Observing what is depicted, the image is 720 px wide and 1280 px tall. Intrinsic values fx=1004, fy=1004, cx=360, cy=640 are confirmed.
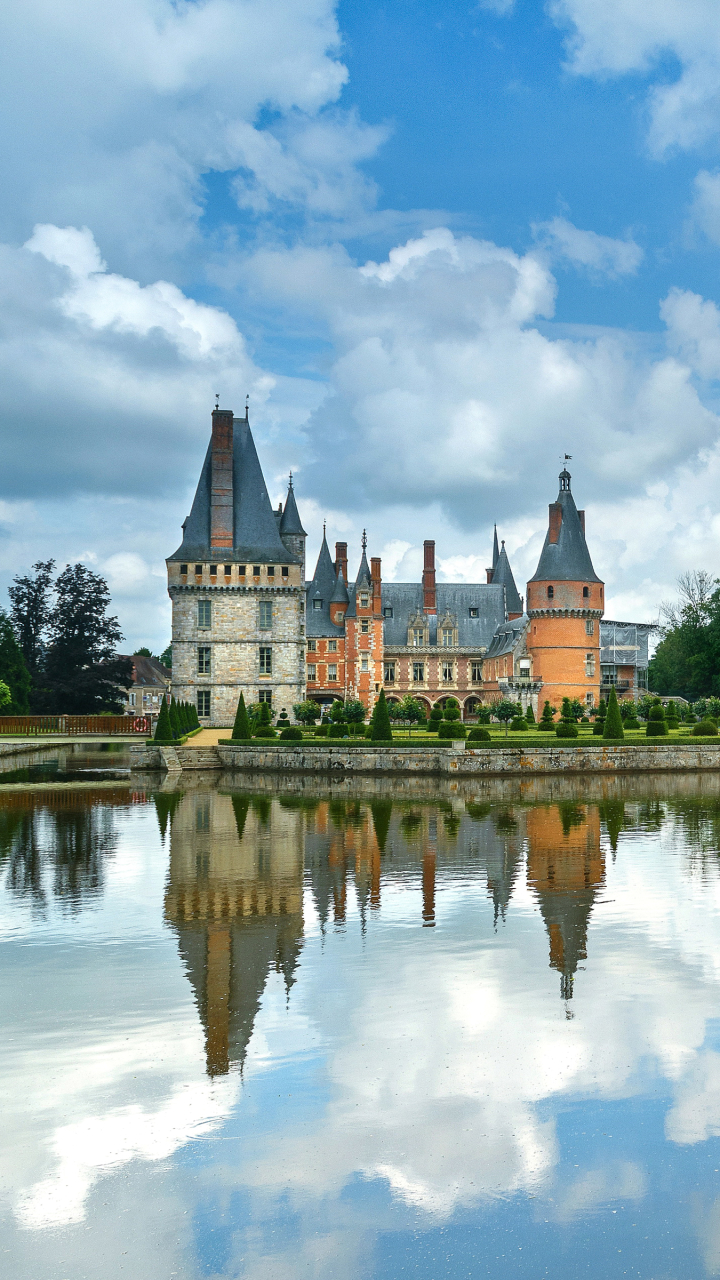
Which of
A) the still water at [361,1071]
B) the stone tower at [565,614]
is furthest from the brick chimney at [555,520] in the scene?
the still water at [361,1071]

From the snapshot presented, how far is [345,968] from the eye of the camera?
10.8 m

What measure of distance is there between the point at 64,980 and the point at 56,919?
2.79m

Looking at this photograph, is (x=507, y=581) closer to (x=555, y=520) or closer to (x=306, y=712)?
(x=555, y=520)

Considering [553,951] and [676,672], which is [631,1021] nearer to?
[553,951]

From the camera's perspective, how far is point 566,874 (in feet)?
51.8

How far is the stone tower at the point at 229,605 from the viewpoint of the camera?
50.4 m

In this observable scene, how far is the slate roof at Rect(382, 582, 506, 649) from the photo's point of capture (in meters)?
67.4

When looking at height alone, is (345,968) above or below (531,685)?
below

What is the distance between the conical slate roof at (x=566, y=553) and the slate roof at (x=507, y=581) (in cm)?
1425

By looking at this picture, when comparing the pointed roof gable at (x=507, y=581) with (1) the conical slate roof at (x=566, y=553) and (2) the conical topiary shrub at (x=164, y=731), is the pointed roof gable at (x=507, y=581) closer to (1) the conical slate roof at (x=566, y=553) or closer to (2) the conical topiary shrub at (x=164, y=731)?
(1) the conical slate roof at (x=566, y=553)

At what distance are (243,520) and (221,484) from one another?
2.13 metres

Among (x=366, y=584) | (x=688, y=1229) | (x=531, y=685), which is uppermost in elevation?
(x=366, y=584)

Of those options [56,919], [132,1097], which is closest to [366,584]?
[56,919]

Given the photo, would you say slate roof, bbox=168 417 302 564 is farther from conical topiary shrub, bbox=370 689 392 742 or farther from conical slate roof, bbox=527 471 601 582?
conical topiary shrub, bbox=370 689 392 742
